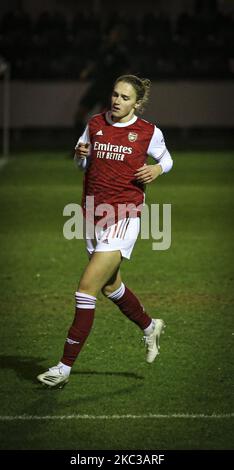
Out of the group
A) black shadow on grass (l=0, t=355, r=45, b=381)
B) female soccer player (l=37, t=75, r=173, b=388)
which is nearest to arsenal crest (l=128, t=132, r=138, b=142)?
female soccer player (l=37, t=75, r=173, b=388)

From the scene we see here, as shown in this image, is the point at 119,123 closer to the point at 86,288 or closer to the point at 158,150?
the point at 158,150

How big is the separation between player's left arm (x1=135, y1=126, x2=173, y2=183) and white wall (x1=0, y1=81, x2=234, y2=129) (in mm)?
19406

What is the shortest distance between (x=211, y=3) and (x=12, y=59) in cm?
636

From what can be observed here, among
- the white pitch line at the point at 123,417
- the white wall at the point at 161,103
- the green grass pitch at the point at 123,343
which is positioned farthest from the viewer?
the white wall at the point at 161,103

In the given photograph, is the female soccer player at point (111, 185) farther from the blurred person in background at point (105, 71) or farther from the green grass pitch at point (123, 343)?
the blurred person in background at point (105, 71)

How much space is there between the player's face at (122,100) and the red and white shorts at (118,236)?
0.72 meters

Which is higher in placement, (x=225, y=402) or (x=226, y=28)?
(x=226, y=28)

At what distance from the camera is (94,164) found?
779 cm

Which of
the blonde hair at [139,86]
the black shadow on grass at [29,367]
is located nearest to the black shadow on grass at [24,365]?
the black shadow on grass at [29,367]

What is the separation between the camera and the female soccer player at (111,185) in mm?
7625

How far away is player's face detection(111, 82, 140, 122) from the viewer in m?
7.68

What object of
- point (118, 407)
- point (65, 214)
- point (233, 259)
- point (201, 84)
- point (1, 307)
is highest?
point (201, 84)
